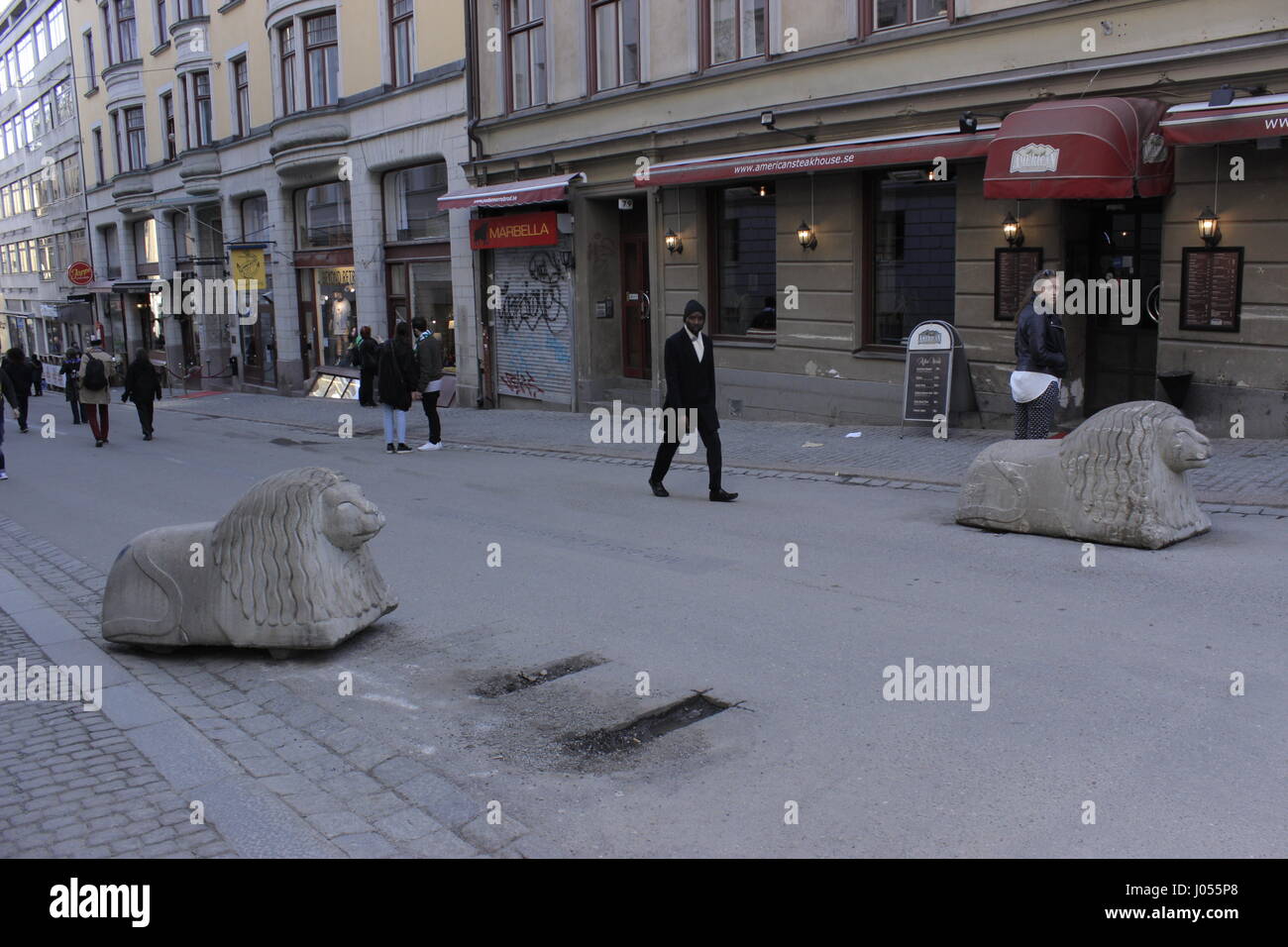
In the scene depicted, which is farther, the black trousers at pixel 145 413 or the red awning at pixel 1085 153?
the black trousers at pixel 145 413

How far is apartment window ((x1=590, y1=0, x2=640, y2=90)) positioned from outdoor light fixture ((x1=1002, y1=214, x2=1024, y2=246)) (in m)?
7.44

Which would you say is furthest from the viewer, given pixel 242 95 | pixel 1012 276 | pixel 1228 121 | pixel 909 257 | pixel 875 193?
pixel 242 95

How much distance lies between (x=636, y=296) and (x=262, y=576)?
14.0 metres

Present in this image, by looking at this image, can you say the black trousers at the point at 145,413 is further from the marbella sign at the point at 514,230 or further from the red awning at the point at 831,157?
the red awning at the point at 831,157

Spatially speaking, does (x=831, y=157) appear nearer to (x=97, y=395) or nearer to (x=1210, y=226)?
(x=1210, y=226)

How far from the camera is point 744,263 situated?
683 inches

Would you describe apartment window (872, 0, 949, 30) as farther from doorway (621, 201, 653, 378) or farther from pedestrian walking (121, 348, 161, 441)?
pedestrian walking (121, 348, 161, 441)

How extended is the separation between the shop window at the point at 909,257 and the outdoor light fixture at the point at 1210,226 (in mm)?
3115

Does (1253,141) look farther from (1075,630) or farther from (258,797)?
(258,797)

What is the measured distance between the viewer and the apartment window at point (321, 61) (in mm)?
26766

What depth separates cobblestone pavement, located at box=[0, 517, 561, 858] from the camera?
14.1 feet

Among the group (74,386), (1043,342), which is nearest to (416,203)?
(74,386)

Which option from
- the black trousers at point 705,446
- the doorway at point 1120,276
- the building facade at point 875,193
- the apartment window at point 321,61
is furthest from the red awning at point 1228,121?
the apartment window at point 321,61

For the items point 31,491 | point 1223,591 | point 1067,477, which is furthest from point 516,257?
point 1223,591
